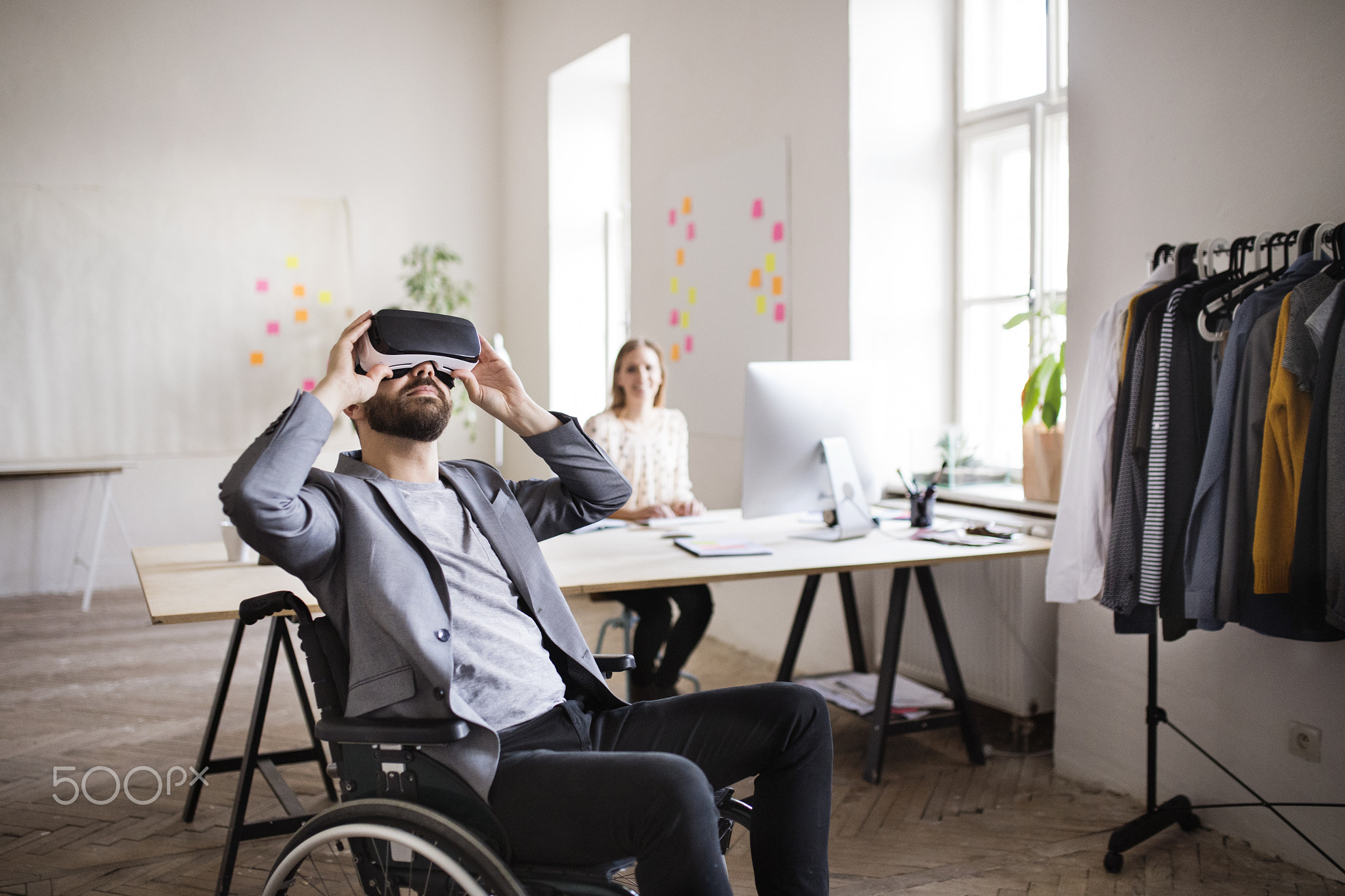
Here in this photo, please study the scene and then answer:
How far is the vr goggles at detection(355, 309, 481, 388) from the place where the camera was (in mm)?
1699

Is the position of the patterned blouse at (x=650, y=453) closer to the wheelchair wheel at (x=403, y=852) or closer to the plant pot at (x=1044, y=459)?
the plant pot at (x=1044, y=459)

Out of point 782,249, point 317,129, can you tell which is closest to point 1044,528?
point 782,249

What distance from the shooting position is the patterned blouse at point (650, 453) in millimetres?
3832

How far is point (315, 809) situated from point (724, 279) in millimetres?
2726

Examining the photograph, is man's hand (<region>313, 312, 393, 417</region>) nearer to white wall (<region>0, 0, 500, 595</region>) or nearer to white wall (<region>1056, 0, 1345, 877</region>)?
white wall (<region>1056, 0, 1345, 877</region>)

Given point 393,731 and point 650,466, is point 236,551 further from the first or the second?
point 650,466

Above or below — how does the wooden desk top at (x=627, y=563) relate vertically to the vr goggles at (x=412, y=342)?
below

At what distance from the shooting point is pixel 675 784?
1.46 metres

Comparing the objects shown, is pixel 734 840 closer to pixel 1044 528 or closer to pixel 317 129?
pixel 1044 528

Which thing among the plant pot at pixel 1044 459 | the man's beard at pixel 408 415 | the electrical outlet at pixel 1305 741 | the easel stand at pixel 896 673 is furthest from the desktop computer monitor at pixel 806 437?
the man's beard at pixel 408 415

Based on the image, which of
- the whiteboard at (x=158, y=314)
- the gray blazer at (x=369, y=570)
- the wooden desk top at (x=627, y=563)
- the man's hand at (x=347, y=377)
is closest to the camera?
the gray blazer at (x=369, y=570)

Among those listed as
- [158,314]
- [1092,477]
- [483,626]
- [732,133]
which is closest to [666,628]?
[1092,477]

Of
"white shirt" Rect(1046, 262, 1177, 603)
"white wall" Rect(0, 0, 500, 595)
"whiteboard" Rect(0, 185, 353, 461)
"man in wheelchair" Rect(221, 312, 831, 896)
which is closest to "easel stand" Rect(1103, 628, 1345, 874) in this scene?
"white shirt" Rect(1046, 262, 1177, 603)

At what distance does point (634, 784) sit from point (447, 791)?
29 centimetres
